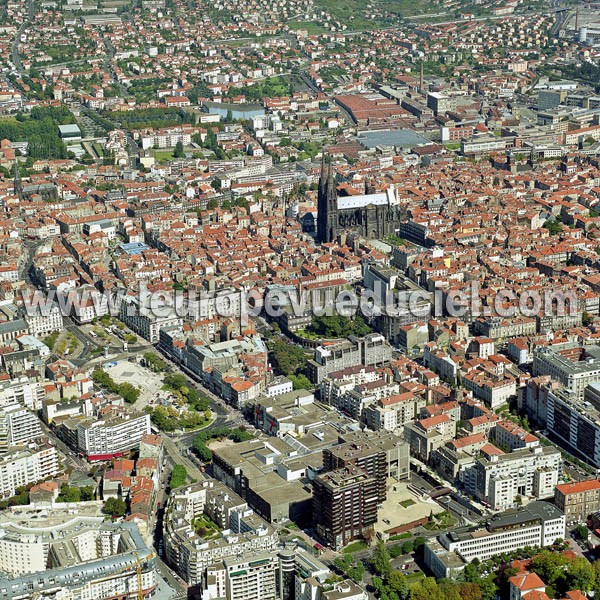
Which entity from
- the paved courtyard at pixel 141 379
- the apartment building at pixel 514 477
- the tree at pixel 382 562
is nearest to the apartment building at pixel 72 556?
the tree at pixel 382 562

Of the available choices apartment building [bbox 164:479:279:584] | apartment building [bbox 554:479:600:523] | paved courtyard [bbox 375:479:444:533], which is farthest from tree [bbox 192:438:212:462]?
apartment building [bbox 554:479:600:523]

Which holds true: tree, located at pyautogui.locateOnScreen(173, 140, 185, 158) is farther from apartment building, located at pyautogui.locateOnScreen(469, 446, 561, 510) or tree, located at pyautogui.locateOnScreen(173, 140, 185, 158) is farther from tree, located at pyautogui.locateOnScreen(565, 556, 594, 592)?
tree, located at pyautogui.locateOnScreen(565, 556, 594, 592)

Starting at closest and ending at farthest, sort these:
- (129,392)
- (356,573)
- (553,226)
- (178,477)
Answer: (356,573) < (178,477) < (129,392) < (553,226)

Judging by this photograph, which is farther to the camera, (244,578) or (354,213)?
(354,213)

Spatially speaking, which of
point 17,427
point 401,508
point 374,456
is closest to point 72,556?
point 17,427

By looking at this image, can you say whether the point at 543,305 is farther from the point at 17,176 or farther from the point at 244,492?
the point at 17,176

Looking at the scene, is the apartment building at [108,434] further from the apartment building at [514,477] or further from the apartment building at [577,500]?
the apartment building at [577,500]

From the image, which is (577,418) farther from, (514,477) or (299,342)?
(299,342)
